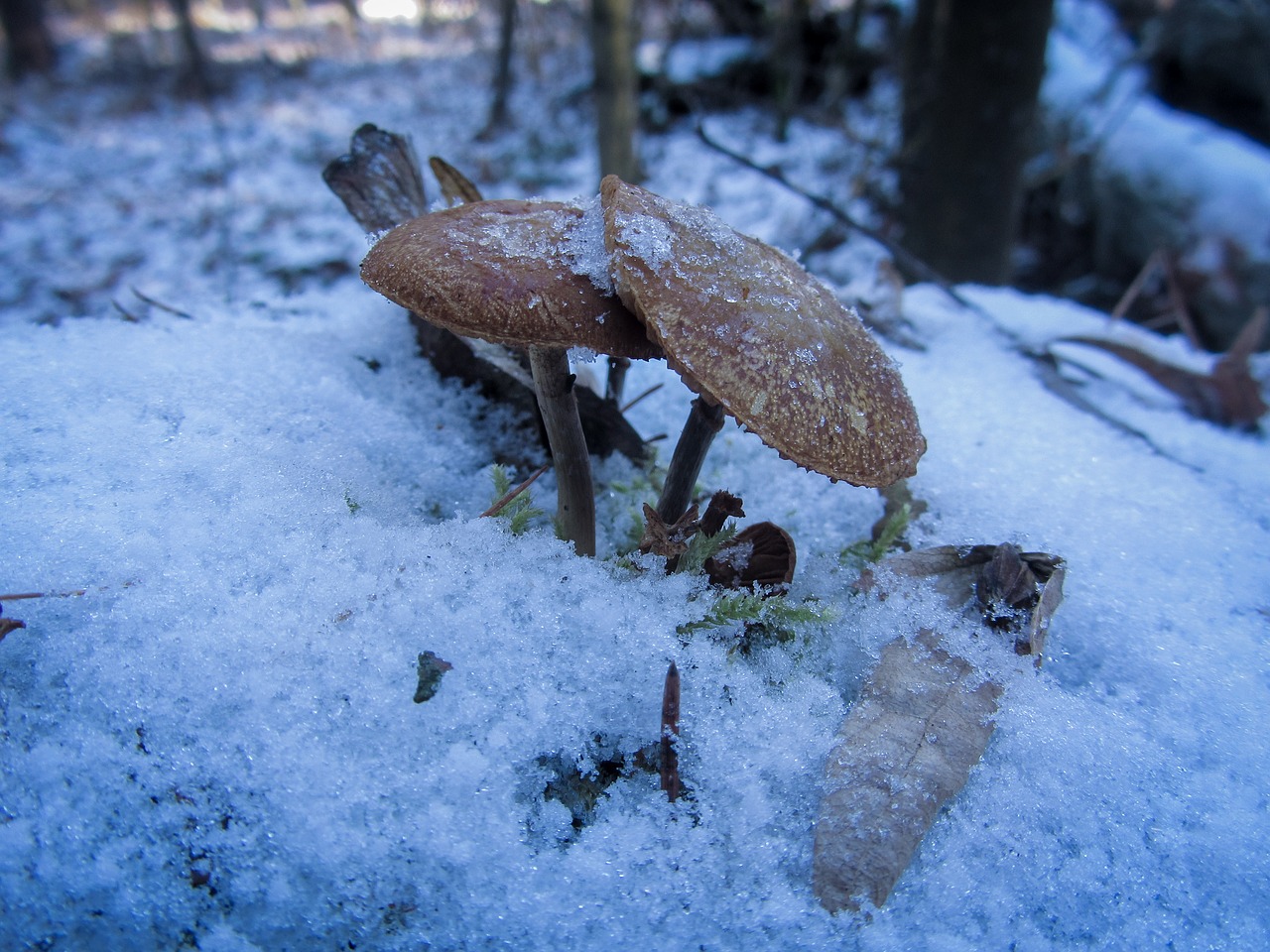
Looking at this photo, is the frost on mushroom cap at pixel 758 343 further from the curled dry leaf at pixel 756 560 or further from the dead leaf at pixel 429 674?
the dead leaf at pixel 429 674

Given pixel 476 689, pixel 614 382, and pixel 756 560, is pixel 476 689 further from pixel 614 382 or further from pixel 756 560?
pixel 614 382

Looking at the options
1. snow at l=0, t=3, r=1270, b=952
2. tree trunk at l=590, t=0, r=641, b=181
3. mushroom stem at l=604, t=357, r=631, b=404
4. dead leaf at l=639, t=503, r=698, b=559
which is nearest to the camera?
snow at l=0, t=3, r=1270, b=952

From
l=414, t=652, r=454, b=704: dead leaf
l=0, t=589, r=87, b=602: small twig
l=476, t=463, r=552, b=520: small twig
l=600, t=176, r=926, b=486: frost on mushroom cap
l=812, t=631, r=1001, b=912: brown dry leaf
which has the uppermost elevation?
l=600, t=176, r=926, b=486: frost on mushroom cap

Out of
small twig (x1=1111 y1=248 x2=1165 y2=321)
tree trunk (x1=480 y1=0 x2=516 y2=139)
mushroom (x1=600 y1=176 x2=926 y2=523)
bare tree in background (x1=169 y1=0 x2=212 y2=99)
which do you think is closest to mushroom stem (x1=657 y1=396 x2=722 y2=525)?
mushroom (x1=600 y1=176 x2=926 y2=523)

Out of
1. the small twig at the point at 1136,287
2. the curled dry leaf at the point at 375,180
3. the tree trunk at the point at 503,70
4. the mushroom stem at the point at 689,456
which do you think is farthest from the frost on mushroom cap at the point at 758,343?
the tree trunk at the point at 503,70

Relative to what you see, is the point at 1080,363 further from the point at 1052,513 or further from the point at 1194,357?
the point at 1052,513

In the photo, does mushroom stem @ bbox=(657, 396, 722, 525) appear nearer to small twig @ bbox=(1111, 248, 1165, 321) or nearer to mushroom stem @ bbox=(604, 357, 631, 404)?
mushroom stem @ bbox=(604, 357, 631, 404)

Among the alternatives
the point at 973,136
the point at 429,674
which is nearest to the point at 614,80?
the point at 973,136
